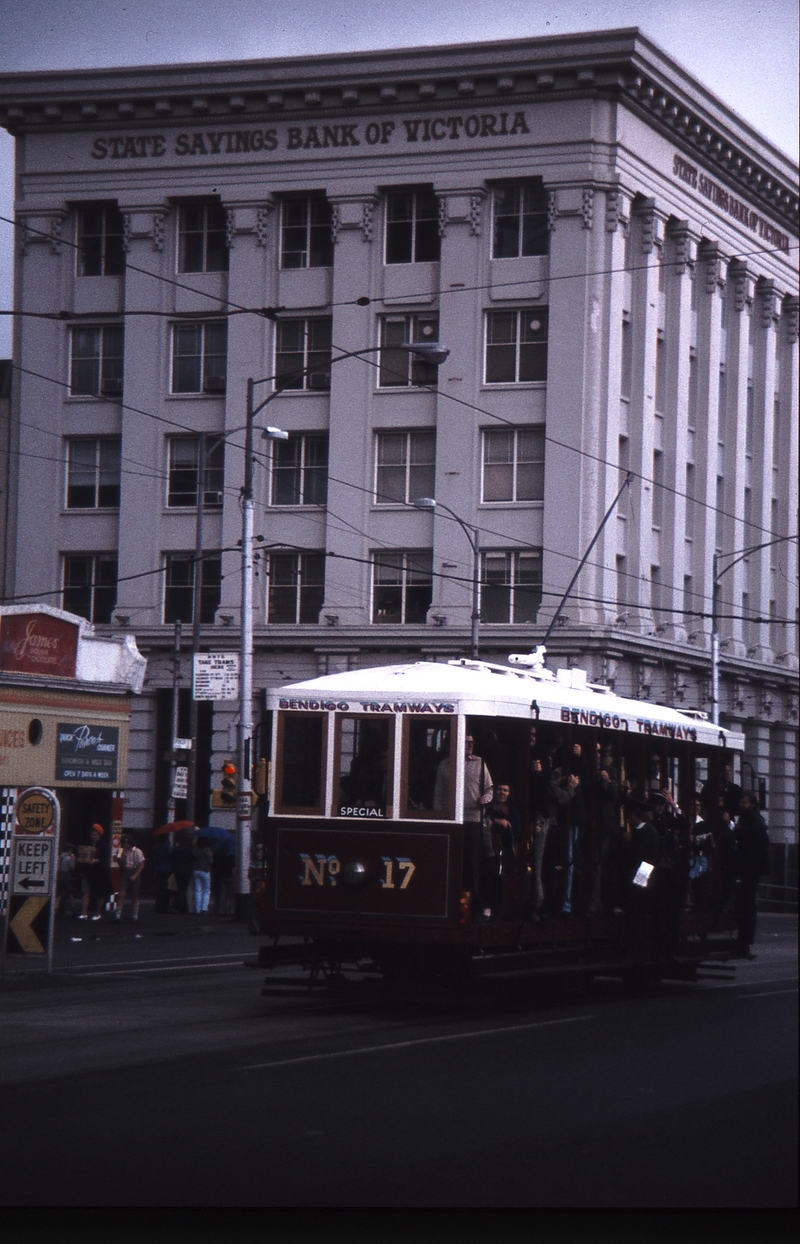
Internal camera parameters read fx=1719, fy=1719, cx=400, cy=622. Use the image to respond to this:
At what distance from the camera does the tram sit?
44.3ft

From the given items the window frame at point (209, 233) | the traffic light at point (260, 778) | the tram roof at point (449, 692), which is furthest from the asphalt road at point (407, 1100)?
the window frame at point (209, 233)

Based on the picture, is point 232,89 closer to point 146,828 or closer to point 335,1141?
point 335,1141

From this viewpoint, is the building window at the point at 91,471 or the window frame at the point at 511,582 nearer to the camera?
the building window at the point at 91,471

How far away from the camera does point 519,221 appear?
454 inches

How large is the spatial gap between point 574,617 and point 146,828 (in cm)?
1804

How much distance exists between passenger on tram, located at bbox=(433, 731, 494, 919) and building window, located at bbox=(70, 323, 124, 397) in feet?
17.0

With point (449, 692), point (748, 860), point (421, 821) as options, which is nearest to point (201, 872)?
point (421, 821)

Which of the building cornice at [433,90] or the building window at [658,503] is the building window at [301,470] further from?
the building cornice at [433,90]

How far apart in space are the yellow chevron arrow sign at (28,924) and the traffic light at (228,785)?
19.9ft

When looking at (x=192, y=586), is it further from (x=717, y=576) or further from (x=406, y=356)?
(x=717, y=576)

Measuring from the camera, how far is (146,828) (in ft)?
101

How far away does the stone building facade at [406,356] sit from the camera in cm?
815

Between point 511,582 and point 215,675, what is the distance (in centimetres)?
358

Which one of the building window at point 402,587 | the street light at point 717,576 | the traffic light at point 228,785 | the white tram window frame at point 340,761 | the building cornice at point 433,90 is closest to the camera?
the building cornice at point 433,90
